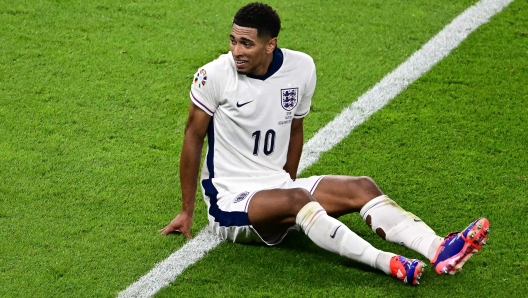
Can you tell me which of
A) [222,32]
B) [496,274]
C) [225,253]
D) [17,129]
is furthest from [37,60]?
[496,274]

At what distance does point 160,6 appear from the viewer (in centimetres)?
768

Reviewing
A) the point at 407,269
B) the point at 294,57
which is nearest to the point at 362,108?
the point at 294,57

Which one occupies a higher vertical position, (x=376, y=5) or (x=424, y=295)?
(x=376, y=5)

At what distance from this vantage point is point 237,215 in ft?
16.0

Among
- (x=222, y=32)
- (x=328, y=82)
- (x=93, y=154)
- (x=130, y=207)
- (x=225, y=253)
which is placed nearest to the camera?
(x=225, y=253)

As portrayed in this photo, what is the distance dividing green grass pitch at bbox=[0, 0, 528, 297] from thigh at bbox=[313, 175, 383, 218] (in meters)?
0.25

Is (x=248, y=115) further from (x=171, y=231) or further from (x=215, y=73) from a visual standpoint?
(x=171, y=231)

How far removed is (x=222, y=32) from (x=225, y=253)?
9.25 feet

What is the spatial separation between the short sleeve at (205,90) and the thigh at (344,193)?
72 cm

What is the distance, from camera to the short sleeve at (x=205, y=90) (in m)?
4.80

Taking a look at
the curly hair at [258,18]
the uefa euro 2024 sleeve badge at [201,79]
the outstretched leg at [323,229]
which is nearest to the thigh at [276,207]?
the outstretched leg at [323,229]

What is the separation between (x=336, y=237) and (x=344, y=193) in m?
0.36

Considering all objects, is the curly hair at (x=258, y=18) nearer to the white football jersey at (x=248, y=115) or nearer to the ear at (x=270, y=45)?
the ear at (x=270, y=45)

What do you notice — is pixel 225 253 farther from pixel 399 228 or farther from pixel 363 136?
pixel 363 136
